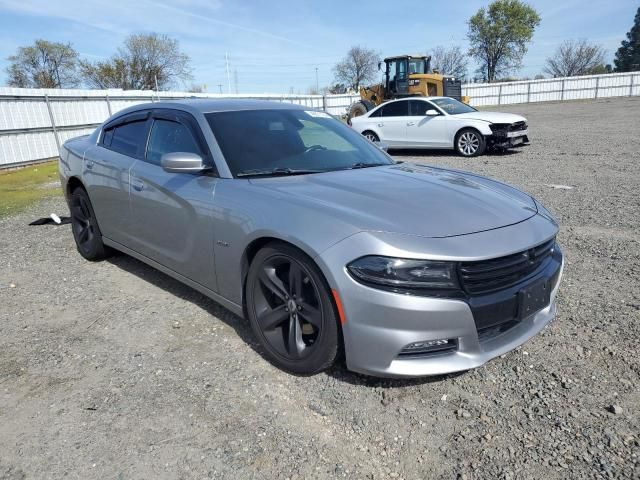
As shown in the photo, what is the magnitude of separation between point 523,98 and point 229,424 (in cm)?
4762

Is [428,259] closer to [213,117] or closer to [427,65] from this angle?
[213,117]

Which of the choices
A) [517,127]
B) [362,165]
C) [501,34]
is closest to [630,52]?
[501,34]

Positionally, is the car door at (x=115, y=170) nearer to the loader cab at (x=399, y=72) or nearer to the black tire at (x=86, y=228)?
the black tire at (x=86, y=228)

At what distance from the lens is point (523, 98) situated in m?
43.7

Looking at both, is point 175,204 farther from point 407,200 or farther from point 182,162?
point 407,200

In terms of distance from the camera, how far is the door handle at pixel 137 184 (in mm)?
3748

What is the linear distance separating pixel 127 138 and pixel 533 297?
11.6 feet

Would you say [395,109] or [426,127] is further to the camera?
[395,109]

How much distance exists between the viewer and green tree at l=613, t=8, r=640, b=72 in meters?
67.8

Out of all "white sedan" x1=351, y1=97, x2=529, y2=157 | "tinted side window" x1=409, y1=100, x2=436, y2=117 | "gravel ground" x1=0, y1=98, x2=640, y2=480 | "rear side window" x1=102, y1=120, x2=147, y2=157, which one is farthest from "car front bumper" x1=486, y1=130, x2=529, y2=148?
"rear side window" x1=102, y1=120, x2=147, y2=157

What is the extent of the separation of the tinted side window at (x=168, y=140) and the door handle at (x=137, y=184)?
19 cm

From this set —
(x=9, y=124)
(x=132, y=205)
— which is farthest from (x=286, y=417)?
(x=9, y=124)

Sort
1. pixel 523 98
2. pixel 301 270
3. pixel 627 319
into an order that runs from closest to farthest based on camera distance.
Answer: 1. pixel 301 270
2. pixel 627 319
3. pixel 523 98

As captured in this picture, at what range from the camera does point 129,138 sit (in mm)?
4207
